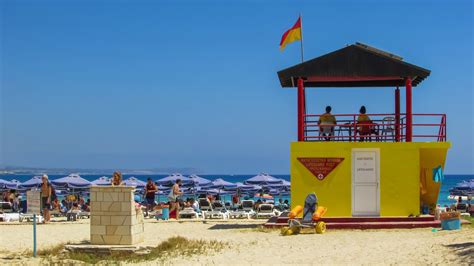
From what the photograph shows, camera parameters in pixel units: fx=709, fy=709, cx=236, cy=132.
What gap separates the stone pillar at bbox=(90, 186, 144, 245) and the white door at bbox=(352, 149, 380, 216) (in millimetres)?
6974

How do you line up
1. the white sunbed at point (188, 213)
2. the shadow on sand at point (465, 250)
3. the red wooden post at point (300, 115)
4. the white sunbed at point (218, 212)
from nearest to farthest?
the shadow on sand at point (465, 250) < the red wooden post at point (300, 115) < the white sunbed at point (188, 213) < the white sunbed at point (218, 212)

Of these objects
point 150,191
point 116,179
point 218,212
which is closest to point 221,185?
point 218,212

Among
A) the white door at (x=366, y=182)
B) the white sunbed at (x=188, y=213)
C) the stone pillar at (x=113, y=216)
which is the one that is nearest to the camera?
the stone pillar at (x=113, y=216)

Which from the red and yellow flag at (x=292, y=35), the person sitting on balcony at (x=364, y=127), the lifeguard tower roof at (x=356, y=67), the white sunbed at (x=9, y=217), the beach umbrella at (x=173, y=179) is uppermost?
the red and yellow flag at (x=292, y=35)

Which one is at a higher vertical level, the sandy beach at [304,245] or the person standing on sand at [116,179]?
the person standing on sand at [116,179]

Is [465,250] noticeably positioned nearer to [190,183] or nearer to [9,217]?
[9,217]

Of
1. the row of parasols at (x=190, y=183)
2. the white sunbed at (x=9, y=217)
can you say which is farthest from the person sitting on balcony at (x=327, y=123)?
the row of parasols at (x=190, y=183)

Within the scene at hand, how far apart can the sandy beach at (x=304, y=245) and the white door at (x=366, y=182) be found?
1.48 metres

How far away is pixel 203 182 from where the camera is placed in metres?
38.9

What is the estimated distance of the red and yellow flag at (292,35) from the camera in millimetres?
21469

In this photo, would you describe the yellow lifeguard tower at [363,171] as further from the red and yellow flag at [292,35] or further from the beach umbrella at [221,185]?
the beach umbrella at [221,185]

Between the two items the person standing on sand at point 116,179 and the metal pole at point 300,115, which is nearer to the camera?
the person standing on sand at point 116,179

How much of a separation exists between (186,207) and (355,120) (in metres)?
9.51

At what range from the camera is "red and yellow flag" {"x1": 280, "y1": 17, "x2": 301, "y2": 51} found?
21.5m
